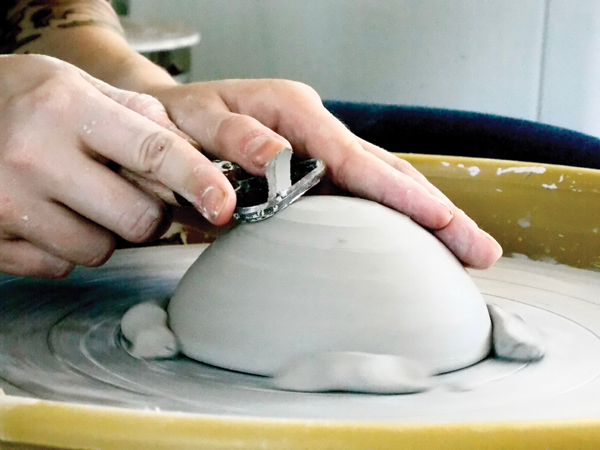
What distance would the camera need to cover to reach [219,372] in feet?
1.82

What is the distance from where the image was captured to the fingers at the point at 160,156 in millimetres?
552

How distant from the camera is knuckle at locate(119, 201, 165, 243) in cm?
63

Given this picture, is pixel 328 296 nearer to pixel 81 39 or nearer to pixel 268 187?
pixel 268 187

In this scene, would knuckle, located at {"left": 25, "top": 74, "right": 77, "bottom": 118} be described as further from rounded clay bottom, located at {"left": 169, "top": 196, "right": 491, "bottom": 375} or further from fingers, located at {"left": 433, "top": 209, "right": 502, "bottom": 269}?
fingers, located at {"left": 433, "top": 209, "right": 502, "bottom": 269}

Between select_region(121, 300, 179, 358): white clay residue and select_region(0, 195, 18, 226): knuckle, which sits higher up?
select_region(0, 195, 18, 226): knuckle

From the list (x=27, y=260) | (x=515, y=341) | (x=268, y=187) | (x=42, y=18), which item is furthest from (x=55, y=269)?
(x=42, y=18)

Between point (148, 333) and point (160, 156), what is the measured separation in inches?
6.0

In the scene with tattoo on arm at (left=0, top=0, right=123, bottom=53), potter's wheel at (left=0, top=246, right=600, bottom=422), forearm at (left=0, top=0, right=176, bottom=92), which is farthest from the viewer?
tattoo on arm at (left=0, top=0, right=123, bottom=53)

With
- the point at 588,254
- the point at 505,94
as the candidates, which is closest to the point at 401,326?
the point at 588,254

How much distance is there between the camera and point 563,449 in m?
0.35

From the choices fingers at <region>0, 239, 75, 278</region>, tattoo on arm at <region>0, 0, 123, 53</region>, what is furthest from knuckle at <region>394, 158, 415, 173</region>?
tattoo on arm at <region>0, 0, 123, 53</region>

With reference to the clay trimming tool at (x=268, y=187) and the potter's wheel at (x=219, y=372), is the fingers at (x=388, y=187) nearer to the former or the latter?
the clay trimming tool at (x=268, y=187)

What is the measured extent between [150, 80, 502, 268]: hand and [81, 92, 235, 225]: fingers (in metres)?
0.07

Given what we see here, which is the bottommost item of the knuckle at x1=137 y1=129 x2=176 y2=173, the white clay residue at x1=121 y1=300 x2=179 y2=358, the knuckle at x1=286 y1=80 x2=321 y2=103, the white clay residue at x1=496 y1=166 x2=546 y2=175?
the white clay residue at x1=496 y1=166 x2=546 y2=175
